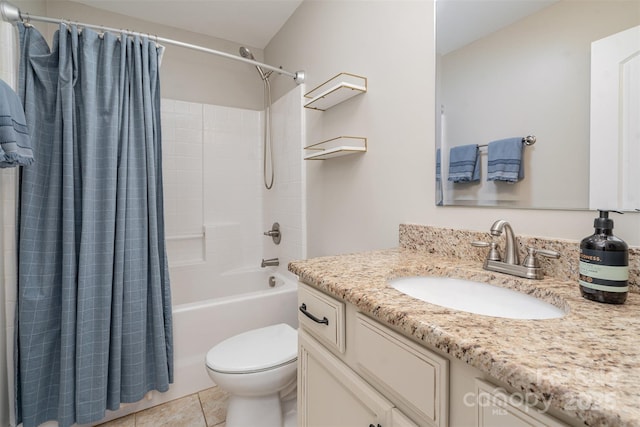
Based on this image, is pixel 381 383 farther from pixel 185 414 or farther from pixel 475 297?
pixel 185 414

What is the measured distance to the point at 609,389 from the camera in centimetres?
33

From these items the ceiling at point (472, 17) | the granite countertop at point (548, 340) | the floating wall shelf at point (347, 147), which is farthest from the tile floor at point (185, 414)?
the ceiling at point (472, 17)

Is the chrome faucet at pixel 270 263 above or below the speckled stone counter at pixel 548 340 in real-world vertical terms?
below

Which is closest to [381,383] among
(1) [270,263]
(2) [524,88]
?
(2) [524,88]

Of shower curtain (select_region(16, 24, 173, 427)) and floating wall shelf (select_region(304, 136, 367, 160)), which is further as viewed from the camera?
floating wall shelf (select_region(304, 136, 367, 160))

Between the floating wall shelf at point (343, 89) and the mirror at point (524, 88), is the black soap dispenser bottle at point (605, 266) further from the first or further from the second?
the floating wall shelf at point (343, 89)

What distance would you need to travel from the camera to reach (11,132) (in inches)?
40.0

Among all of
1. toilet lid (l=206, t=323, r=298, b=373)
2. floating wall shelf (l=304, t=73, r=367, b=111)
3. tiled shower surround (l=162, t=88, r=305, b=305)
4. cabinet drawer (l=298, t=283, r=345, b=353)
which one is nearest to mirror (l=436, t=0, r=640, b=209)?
floating wall shelf (l=304, t=73, r=367, b=111)

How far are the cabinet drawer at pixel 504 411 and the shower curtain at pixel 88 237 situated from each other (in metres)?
1.49

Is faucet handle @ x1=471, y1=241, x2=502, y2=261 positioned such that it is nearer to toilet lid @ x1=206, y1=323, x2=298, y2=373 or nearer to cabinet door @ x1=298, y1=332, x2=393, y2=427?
cabinet door @ x1=298, y1=332, x2=393, y2=427

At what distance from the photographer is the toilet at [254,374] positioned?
1198 millimetres

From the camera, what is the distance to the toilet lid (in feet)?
3.99

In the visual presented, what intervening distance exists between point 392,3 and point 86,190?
5.24 ft

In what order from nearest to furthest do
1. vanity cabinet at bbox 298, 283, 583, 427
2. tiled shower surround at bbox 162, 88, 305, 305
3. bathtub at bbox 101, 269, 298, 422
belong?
vanity cabinet at bbox 298, 283, 583, 427 < bathtub at bbox 101, 269, 298, 422 < tiled shower surround at bbox 162, 88, 305, 305
